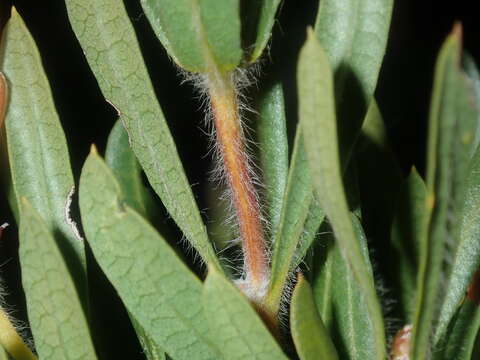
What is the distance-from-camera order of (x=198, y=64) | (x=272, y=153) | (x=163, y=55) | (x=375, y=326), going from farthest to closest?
(x=163, y=55) → (x=272, y=153) → (x=198, y=64) → (x=375, y=326)

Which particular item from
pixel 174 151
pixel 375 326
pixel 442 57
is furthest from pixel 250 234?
pixel 442 57

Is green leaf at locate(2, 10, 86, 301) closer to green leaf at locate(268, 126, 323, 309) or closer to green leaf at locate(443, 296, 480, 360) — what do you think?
green leaf at locate(268, 126, 323, 309)

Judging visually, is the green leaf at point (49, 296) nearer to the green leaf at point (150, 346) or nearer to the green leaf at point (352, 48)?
the green leaf at point (150, 346)

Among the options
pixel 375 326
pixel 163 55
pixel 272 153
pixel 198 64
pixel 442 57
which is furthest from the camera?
pixel 163 55

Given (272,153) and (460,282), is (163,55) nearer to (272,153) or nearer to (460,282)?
(272,153)

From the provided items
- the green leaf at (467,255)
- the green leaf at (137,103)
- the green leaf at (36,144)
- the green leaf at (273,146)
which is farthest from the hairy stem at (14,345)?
the green leaf at (467,255)

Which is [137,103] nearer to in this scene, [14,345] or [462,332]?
[14,345]

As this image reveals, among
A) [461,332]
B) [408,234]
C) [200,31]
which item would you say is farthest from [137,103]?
[461,332]
